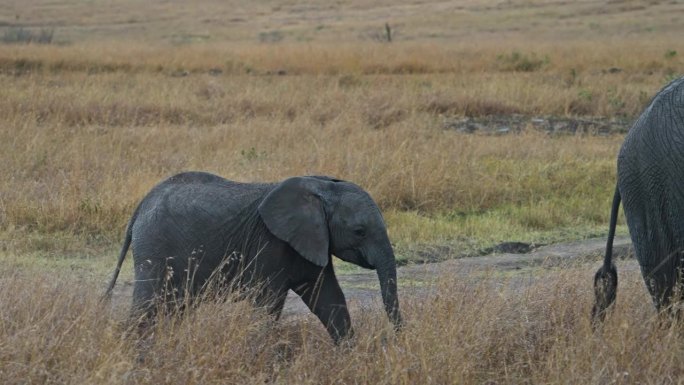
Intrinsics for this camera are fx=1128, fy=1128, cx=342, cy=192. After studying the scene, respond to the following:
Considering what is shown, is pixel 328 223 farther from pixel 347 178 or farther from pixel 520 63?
pixel 520 63

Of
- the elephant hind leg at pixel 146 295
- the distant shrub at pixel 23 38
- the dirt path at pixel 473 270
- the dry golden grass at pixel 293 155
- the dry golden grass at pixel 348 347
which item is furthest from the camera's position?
the distant shrub at pixel 23 38

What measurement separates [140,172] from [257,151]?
2164 millimetres

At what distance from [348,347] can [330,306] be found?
357mm

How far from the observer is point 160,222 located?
609cm

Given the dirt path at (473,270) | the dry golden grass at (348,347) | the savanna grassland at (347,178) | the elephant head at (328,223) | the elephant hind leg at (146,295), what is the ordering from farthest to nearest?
1. the dirt path at (473,270)
2. the elephant hind leg at (146,295)
3. the elephant head at (328,223)
4. the savanna grassland at (347,178)
5. the dry golden grass at (348,347)

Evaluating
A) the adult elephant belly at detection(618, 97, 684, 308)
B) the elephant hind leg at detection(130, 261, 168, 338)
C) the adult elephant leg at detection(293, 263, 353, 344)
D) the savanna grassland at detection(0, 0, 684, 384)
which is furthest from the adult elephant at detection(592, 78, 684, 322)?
the elephant hind leg at detection(130, 261, 168, 338)

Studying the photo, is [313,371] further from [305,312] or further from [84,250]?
[84,250]

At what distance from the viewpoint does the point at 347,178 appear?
36.3 feet

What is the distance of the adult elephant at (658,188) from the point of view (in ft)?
17.8

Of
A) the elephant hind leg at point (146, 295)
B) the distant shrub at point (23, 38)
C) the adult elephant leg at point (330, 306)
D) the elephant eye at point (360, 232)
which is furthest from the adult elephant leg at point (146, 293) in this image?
the distant shrub at point (23, 38)

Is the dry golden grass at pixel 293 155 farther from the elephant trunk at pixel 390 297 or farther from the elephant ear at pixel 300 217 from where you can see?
the elephant trunk at pixel 390 297

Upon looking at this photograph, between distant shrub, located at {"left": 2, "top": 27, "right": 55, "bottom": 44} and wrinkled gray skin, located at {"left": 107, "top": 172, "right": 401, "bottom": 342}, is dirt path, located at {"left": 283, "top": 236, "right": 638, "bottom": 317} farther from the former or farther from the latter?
distant shrub, located at {"left": 2, "top": 27, "right": 55, "bottom": 44}

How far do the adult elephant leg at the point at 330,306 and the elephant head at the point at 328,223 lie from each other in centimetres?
15

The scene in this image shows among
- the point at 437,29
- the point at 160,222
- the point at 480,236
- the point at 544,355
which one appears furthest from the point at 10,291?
the point at 437,29
